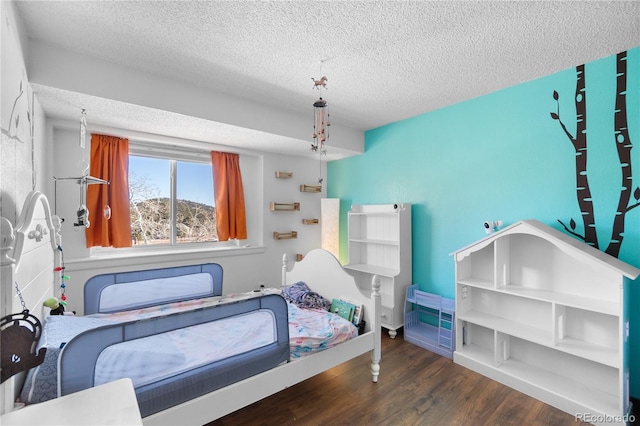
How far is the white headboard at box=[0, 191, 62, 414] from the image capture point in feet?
3.14

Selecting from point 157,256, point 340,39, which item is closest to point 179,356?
point 157,256

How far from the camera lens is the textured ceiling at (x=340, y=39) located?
153 centimetres

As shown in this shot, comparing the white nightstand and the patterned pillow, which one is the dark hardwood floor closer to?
the patterned pillow

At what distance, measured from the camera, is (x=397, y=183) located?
3424mm

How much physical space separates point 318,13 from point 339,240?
3.03 meters

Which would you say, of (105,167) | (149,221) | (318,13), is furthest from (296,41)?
(149,221)

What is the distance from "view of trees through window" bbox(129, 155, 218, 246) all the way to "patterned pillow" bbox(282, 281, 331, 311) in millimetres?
1406

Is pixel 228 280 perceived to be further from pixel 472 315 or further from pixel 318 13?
pixel 318 13

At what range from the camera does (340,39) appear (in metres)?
1.78

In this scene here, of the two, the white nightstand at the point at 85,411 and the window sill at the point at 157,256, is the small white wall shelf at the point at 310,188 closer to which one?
the window sill at the point at 157,256

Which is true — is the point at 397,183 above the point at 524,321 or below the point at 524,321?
above

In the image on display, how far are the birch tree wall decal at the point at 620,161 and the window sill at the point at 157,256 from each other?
3.20 meters

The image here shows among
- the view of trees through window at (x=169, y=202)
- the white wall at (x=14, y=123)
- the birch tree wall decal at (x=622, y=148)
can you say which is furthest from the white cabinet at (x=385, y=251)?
the white wall at (x=14, y=123)

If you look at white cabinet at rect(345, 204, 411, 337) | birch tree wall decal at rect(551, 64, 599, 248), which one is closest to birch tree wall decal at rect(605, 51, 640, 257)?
birch tree wall decal at rect(551, 64, 599, 248)
